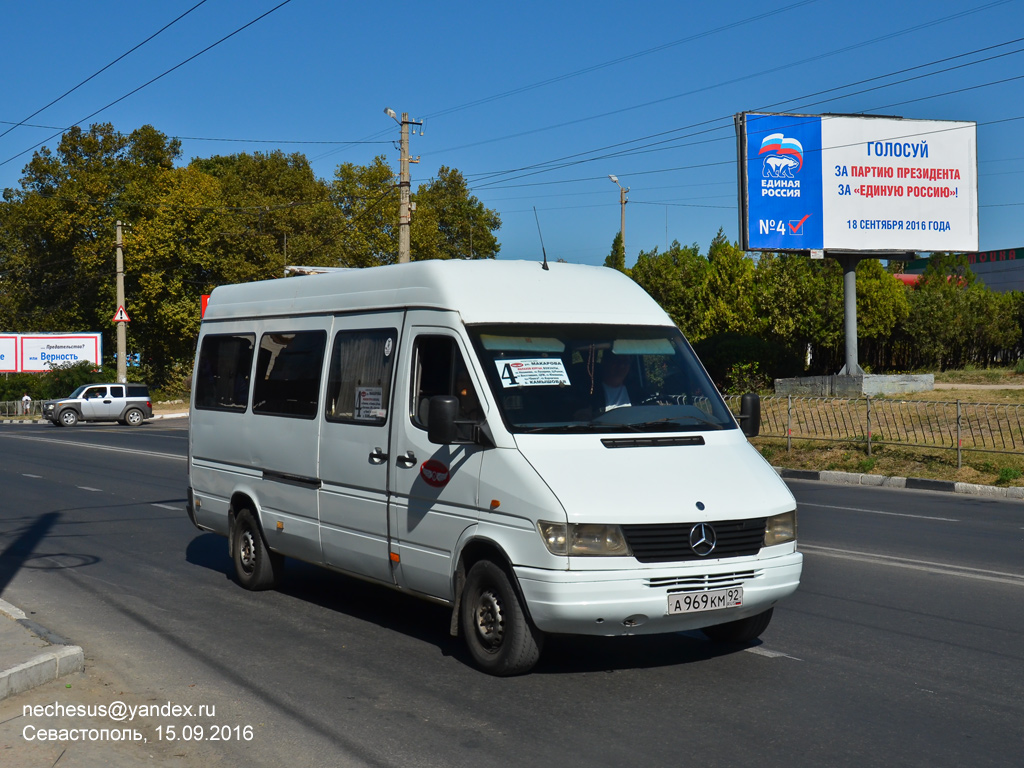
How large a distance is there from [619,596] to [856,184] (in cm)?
2634

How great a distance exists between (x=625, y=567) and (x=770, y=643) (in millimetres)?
1777

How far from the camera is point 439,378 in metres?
7.01

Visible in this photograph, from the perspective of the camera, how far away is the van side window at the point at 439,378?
6.69 meters

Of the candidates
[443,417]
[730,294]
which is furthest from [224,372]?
→ [730,294]

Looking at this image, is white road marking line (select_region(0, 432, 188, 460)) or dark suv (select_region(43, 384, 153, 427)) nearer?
white road marking line (select_region(0, 432, 188, 460))

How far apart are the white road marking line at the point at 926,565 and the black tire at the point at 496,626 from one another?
198 inches

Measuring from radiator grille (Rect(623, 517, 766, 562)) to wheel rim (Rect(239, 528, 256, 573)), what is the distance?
14.1ft

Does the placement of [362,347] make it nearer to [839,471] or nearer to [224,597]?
[224,597]

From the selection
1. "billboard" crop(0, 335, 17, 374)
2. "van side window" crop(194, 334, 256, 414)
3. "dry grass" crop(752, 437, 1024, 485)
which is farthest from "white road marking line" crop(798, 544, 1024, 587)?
"billboard" crop(0, 335, 17, 374)

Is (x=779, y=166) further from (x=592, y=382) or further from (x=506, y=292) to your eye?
(x=592, y=382)

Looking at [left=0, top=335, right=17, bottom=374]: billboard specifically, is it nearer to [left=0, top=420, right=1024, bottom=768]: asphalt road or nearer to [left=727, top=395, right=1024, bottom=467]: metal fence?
[left=727, top=395, right=1024, bottom=467]: metal fence

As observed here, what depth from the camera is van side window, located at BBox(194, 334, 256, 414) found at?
372 inches

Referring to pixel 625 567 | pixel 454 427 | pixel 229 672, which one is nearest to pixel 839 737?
pixel 625 567

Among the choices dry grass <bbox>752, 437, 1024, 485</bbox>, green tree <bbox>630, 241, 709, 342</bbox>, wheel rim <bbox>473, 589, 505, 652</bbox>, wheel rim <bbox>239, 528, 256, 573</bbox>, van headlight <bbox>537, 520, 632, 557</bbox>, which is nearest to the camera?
van headlight <bbox>537, 520, 632, 557</bbox>
